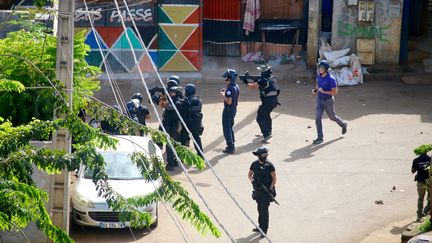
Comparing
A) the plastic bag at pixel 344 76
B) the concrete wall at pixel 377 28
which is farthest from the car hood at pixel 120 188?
the concrete wall at pixel 377 28

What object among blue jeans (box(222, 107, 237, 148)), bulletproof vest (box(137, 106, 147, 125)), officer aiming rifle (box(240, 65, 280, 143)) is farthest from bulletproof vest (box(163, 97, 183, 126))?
officer aiming rifle (box(240, 65, 280, 143))

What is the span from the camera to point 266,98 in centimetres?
2097

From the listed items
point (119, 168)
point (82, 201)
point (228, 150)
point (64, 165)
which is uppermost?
point (64, 165)

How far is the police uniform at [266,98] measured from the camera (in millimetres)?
20797

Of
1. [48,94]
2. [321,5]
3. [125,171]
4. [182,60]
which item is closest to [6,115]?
[125,171]

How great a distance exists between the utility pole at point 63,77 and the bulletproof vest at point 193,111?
5546mm

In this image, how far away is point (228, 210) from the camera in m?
17.5

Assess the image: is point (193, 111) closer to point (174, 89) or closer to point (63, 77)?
point (174, 89)

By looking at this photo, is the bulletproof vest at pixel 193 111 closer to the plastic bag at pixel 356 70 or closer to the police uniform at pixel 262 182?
the police uniform at pixel 262 182

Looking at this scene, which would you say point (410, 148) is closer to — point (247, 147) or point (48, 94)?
point (247, 147)

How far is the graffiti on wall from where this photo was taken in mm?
26328

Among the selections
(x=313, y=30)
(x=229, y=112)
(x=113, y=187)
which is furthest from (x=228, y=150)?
(x=313, y=30)

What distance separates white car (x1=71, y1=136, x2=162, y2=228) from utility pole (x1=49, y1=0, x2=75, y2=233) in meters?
1.71

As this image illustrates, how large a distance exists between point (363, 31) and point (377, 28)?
356 mm
